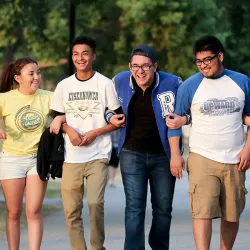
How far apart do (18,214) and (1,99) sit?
1040 millimetres

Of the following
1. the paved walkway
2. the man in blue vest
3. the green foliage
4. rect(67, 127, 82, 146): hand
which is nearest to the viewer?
rect(67, 127, 82, 146): hand

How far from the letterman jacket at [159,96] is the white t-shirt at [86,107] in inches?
3.7

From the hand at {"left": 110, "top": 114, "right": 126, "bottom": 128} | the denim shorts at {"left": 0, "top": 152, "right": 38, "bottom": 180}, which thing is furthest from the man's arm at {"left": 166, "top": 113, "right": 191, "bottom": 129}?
the denim shorts at {"left": 0, "top": 152, "right": 38, "bottom": 180}

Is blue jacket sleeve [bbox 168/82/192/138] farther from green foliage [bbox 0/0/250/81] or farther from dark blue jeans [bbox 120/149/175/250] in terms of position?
green foliage [bbox 0/0/250/81]

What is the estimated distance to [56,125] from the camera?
8680 millimetres

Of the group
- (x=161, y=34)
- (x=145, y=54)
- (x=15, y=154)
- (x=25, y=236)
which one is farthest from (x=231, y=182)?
(x=161, y=34)

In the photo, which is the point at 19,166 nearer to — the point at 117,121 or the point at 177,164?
the point at 117,121

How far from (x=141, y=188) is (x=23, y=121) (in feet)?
3.93

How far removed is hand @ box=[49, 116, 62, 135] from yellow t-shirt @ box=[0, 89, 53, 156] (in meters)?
0.19

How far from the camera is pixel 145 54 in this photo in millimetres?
8633

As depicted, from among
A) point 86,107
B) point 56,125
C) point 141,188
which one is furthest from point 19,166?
point 141,188

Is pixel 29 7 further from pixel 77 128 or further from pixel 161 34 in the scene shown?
pixel 161 34

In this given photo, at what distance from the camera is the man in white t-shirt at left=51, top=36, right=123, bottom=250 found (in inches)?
342

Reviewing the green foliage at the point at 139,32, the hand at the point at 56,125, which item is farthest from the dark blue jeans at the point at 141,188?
the green foliage at the point at 139,32
